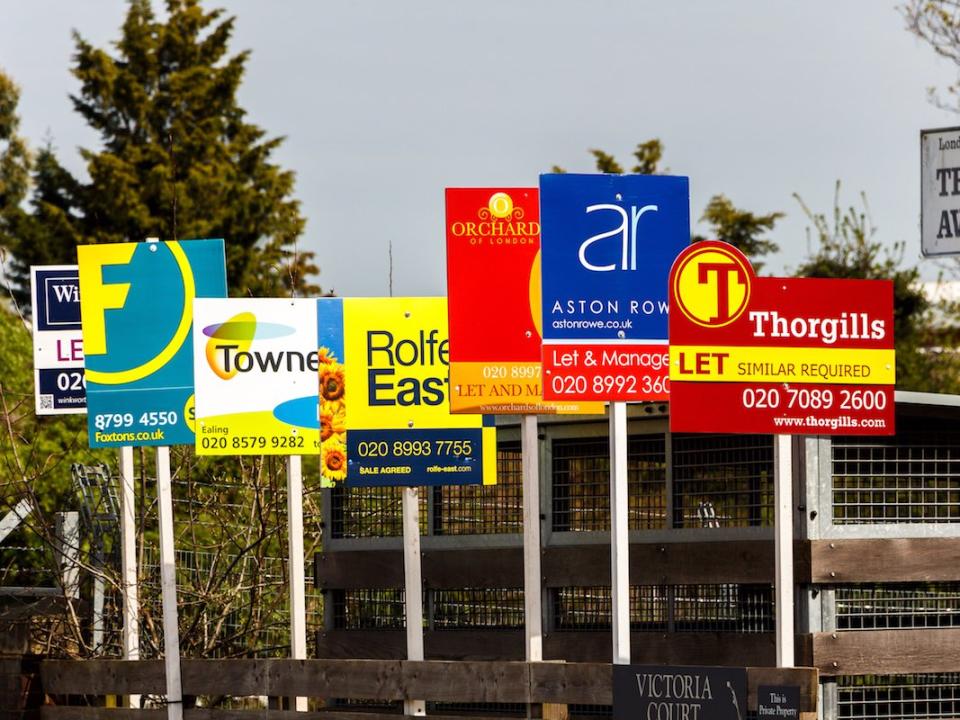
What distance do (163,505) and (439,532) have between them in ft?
6.45

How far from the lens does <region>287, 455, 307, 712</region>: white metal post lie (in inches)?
511

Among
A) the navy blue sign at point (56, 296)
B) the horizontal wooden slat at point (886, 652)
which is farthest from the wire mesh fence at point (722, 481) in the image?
the navy blue sign at point (56, 296)

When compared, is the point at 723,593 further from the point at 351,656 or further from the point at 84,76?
the point at 84,76

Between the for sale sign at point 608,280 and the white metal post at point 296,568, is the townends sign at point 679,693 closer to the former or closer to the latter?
the for sale sign at point 608,280

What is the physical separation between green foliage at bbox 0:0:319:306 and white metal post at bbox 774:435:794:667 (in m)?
32.2

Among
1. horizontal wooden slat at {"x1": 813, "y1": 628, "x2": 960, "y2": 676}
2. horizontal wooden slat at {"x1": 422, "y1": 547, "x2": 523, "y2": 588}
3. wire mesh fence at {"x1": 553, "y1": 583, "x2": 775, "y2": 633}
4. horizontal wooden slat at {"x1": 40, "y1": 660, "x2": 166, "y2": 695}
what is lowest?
horizontal wooden slat at {"x1": 40, "y1": 660, "x2": 166, "y2": 695}

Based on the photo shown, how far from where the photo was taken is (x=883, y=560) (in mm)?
11141

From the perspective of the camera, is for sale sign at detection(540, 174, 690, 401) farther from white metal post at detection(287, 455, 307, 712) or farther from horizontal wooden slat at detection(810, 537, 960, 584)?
white metal post at detection(287, 455, 307, 712)

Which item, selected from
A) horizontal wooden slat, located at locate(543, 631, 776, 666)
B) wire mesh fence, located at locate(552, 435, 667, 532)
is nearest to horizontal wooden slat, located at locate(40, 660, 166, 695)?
horizontal wooden slat, located at locate(543, 631, 776, 666)

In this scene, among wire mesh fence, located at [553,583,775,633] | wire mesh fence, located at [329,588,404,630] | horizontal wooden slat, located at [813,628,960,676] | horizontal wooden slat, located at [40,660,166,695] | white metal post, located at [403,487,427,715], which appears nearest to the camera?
horizontal wooden slat, located at [813,628,960,676]

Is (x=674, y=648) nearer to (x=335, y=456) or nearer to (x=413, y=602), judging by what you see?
(x=413, y=602)

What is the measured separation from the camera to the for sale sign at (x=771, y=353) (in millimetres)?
10250

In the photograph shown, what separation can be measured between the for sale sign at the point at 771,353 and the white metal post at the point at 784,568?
325 millimetres

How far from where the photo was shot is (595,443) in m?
12.7
